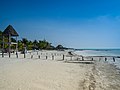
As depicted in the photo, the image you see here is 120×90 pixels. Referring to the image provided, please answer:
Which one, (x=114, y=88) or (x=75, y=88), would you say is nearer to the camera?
(x=75, y=88)

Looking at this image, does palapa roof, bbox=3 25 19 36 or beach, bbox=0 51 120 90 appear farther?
palapa roof, bbox=3 25 19 36

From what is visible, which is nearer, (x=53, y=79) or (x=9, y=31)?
(x=53, y=79)

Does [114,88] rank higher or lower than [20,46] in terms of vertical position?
lower

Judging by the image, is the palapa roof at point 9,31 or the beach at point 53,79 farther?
the palapa roof at point 9,31

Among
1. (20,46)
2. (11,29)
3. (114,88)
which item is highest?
(11,29)

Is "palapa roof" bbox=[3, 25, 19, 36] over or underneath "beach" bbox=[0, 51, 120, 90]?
over

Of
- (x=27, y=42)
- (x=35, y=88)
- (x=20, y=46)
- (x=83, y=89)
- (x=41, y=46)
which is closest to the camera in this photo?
(x=35, y=88)

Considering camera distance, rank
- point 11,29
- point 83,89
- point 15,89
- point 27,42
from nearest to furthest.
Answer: point 15,89 < point 83,89 < point 11,29 < point 27,42

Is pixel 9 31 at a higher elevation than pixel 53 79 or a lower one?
higher

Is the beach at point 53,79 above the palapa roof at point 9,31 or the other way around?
the other way around

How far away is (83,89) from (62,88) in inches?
42.1

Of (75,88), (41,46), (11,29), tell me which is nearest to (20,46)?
(11,29)

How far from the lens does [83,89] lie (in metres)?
8.40

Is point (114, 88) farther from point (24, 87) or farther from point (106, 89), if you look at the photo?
point (24, 87)
